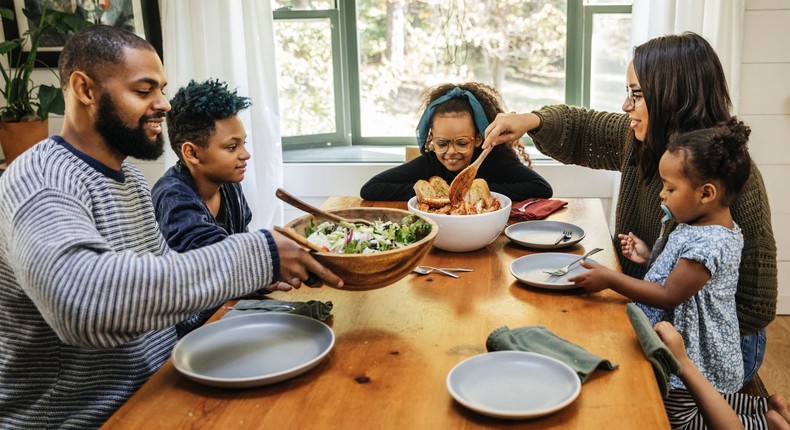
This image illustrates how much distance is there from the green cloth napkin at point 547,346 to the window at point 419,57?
2310 mm

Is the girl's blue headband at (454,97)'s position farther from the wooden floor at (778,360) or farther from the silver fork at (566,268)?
the wooden floor at (778,360)

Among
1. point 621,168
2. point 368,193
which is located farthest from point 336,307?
point 621,168

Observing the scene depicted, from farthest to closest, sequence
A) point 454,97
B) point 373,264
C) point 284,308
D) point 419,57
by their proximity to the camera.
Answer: point 419,57 → point 454,97 → point 284,308 → point 373,264

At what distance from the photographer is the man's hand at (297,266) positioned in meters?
1.31

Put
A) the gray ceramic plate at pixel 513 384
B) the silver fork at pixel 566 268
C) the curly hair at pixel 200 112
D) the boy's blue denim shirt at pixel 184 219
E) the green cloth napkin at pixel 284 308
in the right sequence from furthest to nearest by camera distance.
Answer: the curly hair at pixel 200 112 → the boy's blue denim shirt at pixel 184 219 → the silver fork at pixel 566 268 → the green cloth napkin at pixel 284 308 → the gray ceramic plate at pixel 513 384

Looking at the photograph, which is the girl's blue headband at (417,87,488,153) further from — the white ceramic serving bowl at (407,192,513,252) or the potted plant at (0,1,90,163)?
the potted plant at (0,1,90,163)

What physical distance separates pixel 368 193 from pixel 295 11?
4.88 feet

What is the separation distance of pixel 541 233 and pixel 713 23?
1.59 m

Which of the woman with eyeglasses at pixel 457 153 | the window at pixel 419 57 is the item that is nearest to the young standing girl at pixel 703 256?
the woman with eyeglasses at pixel 457 153

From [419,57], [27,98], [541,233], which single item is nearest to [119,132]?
[541,233]

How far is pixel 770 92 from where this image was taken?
3.20m

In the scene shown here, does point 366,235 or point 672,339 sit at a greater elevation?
point 366,235

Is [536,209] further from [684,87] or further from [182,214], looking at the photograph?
[182,214]

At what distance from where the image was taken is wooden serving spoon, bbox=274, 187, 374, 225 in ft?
5.24
